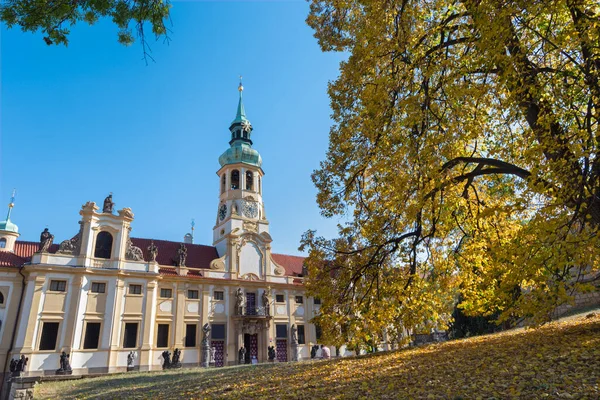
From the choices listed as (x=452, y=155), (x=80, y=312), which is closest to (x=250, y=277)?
(x=80, y=312)

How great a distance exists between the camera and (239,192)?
4172 cm

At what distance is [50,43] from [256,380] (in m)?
8.44

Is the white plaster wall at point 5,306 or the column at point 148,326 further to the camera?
the column at point 148,326

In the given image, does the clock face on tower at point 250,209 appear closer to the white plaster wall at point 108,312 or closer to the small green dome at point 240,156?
the small green dome at point 240,156

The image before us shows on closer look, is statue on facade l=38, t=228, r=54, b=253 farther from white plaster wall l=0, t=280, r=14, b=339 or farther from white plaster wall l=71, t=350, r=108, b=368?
white plaster wall l=71, t=350, r=108, b=368

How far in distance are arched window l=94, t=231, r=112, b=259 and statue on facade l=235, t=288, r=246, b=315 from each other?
37.2 ft

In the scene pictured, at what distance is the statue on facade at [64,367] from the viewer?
2603 centimetres

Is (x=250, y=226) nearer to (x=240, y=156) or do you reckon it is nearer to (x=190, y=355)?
(x=240, y=156)

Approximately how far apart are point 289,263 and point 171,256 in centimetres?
1291

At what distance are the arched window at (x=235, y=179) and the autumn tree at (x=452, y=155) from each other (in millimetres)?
31425

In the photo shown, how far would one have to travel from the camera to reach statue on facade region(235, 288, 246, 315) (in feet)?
113

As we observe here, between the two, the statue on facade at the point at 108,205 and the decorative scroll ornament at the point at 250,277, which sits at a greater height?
the statue on facade at the point at 108,205

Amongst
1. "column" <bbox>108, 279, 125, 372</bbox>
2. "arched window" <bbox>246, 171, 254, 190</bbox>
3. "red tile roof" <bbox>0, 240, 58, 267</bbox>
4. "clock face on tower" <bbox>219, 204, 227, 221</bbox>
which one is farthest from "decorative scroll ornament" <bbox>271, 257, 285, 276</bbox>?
"red tile roof" <bbox>0, 240, 58, 267</bbox>

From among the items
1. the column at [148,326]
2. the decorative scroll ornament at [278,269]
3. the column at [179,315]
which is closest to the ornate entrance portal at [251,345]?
the column at [179,315]
